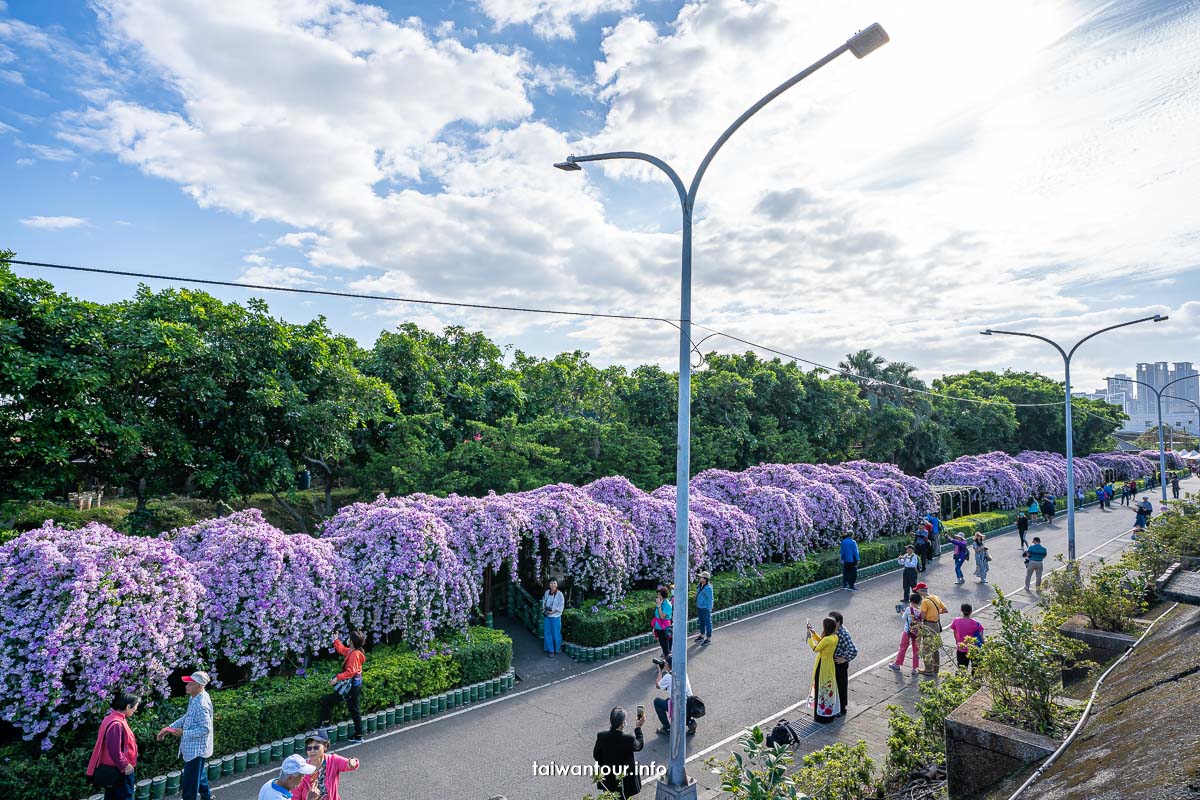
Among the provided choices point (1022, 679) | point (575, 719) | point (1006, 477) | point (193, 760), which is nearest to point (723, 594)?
point (575, 719)

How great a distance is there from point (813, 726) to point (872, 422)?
32354 millimetres

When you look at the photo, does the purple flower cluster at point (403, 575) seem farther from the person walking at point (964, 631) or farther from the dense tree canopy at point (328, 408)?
the person walking at point (964, 631)

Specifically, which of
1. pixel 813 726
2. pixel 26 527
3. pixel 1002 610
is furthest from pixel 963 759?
pixel 26 527

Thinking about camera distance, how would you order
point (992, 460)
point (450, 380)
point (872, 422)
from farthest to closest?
1. point (992, 460)
2. point (872, 422)
3. point (450, 380)

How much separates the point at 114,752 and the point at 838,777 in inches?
336

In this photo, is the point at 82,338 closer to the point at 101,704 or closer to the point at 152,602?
the point at 152,602

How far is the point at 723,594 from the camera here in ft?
58.7

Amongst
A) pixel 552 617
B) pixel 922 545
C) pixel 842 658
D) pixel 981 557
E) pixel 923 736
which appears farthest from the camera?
pixel 922 545

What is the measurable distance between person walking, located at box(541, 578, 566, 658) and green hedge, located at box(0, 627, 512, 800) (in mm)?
1543

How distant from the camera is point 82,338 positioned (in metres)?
13.6

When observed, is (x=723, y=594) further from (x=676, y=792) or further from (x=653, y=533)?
(x=676, y=792)

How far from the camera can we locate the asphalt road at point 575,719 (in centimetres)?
963

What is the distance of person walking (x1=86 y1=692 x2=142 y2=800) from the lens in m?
7.98

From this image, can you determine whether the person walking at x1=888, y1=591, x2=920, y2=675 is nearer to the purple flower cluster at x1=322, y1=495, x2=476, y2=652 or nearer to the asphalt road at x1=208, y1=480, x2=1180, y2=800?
the asphalt road at x1=208, y1=480, x2=1180, y2=800
